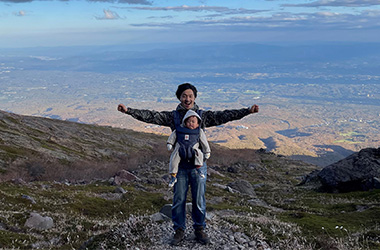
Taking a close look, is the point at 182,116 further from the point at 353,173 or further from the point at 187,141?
the point at 353,173

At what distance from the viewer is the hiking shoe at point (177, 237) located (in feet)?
38.7

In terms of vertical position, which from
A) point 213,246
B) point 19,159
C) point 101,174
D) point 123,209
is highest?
point 213,246

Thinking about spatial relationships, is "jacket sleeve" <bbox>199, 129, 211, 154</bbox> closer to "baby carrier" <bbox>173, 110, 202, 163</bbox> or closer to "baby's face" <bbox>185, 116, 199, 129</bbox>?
"baby carrier" <bbox>173, 110, 202, 163</bbox>

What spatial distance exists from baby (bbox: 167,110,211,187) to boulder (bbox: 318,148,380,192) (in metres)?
32.9

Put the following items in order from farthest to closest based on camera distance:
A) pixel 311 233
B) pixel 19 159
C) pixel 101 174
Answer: pixel 101 174 < pixel 19 159 < pixel 311 233

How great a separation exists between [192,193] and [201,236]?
142cm

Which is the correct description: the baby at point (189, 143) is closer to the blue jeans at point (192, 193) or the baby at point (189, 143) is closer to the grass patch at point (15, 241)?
the blue jeans at point (192, 193)

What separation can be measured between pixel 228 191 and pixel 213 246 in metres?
31.0

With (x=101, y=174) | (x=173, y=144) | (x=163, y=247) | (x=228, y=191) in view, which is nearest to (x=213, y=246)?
(x=163, y=247)

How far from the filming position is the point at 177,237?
11961 mm

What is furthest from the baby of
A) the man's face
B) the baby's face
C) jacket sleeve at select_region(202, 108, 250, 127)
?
jacket sleeve at select_region(202, 108, 250, 127)

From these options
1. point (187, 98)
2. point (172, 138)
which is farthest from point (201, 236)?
point (187, 98)

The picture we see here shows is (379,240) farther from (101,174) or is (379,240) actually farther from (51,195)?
(101,174)

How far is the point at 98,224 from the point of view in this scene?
17609 mm
